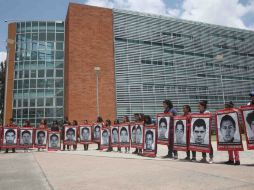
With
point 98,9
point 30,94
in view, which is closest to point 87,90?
point 30,94

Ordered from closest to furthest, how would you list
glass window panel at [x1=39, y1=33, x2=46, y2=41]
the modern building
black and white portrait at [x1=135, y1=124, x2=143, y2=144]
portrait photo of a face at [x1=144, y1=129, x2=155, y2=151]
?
portrait photo of a face at [x1=144, y1=129, x2=155, y2=151]
black and white portrait at [x1=135, y1=124, x2=143, y2=144]
the modern building
glass window panel at [x1=39, y1=33, x2=46, y2=41]

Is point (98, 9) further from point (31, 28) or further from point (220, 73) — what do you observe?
point (220, 73)

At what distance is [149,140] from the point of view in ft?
35.1

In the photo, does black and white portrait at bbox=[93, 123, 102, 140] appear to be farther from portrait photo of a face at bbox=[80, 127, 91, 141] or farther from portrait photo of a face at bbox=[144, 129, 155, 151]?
portrait photo of a face at bbox=[144, 129, 155, 151]

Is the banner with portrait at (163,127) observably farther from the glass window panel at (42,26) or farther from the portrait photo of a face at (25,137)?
the glass window panel at (42,26)

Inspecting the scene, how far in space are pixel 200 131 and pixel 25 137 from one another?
36.5ft

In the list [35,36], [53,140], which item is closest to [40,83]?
[35,36]

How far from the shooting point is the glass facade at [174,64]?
113ft

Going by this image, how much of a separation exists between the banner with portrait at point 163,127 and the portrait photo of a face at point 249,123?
2.73 metres

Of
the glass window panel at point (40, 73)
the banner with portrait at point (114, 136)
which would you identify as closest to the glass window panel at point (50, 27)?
the glass window panel at point (40, 73)

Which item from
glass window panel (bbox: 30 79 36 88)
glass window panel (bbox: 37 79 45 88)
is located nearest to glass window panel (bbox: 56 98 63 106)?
glass window panel (bbox: 37 79 45 88)

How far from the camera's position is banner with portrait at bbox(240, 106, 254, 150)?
24.1 feet

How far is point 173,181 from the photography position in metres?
4.72

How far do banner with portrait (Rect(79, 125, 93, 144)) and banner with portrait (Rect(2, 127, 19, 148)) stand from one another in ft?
11.8
